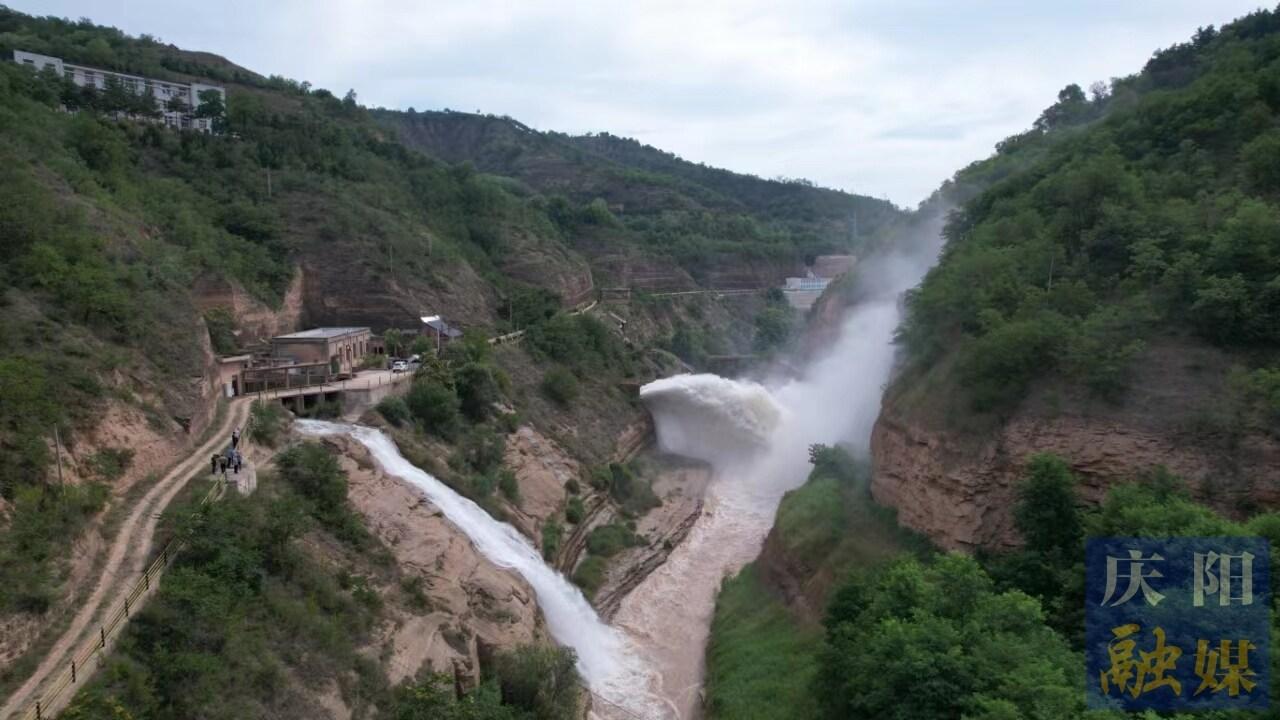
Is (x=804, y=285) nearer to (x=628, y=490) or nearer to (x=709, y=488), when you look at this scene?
(x=709, y=488)

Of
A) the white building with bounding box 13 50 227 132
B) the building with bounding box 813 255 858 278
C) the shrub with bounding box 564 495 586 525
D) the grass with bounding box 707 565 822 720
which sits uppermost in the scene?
the white building with bounding box 13 50 227 132

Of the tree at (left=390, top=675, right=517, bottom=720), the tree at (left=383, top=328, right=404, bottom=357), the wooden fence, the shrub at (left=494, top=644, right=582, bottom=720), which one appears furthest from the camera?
the tree at (left=383, top=328, right=404, bottom=357)

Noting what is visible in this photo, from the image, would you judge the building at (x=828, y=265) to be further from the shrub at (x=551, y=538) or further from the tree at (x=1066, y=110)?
the shrub at (x=551, y=538)

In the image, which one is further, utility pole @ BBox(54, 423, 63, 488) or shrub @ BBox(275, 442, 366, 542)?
shrub @ BBox(275, 442, 366, 542)

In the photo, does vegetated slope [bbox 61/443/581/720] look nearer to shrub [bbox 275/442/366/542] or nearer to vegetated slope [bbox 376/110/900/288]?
shrub [bbox 275/442/366/542]

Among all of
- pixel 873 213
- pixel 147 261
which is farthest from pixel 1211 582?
pixel 873 213

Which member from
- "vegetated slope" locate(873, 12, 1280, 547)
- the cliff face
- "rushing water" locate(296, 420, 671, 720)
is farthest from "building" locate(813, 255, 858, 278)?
"rushing water" locate(296, 420, 671, 720)

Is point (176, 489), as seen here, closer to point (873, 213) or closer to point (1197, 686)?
point (1197, 686)
